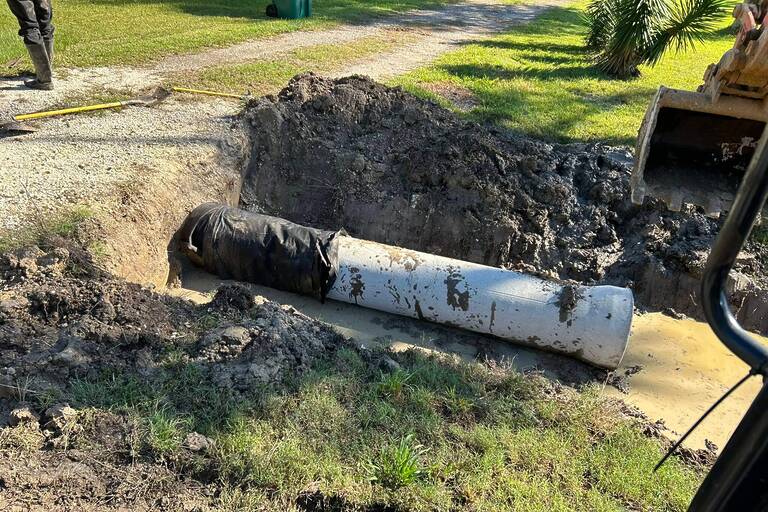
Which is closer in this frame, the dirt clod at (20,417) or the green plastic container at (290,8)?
the dirt clod at (20,417)

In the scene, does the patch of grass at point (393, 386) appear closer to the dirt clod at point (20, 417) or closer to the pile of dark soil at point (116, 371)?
the pile of dark soil at point (116, 371)

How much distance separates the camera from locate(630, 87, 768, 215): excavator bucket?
3.53 meters

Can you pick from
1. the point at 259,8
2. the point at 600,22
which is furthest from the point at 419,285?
the point at 259,8

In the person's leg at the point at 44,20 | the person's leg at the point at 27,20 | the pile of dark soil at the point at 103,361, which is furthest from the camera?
the person's leg at the point at 44,20

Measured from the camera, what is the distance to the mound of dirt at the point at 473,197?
5891 mm

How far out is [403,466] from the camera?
10.4 feet

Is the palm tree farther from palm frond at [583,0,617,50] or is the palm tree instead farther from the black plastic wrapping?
the black plastic wrapping

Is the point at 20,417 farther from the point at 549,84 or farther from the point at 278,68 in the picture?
the point at 549,84

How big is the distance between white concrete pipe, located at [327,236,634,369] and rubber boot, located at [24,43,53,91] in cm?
500

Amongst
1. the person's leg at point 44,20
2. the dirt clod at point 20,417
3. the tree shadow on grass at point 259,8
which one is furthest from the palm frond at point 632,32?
the dirt clod at point 20,417

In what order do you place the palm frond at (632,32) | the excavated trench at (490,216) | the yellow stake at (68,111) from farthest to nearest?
the palm frond at (632,32) < the yellow stake at (68,111) < the excavated trench at (490,216)

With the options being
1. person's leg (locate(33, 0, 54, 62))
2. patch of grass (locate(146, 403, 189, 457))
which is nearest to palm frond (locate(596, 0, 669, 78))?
person's leg (locate(33, 0, 54, 62))

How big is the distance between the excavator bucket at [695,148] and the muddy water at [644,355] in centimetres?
162

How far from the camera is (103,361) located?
11.9 ft
